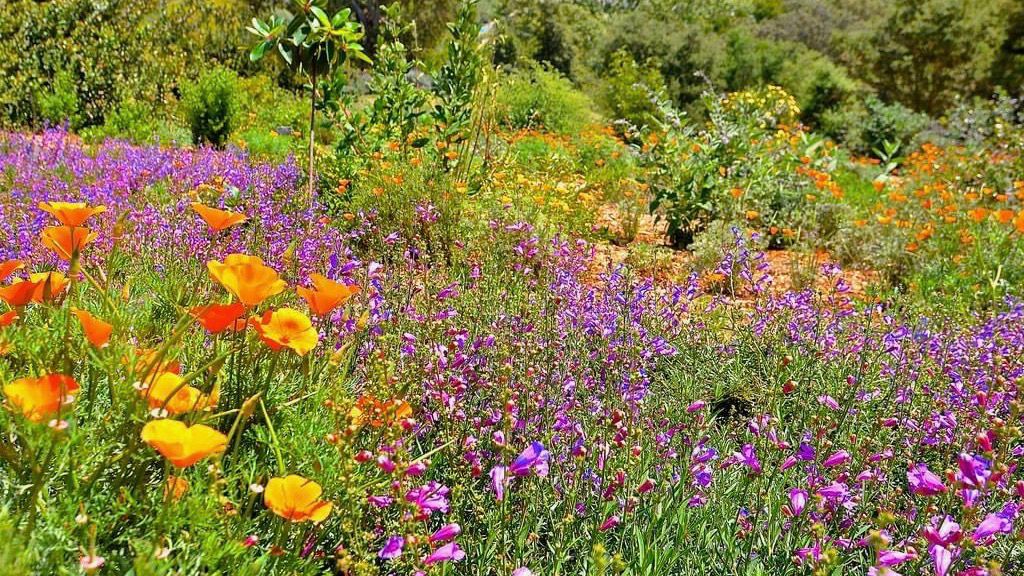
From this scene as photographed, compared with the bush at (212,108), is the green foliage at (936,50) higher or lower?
higher

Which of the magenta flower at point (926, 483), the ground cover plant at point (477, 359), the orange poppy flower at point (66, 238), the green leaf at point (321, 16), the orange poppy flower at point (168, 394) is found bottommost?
the ground cover plant at point (477, 359)

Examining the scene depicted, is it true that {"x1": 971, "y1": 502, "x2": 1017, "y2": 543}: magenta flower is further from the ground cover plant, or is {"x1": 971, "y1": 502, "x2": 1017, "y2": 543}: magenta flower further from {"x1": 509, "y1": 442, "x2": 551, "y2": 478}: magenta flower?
{"x1": 509, "y1": 442, "x2": 551, "y2": 478}: magenta flower

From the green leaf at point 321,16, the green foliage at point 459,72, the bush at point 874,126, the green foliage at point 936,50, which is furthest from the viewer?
the green foliage at point 936,50

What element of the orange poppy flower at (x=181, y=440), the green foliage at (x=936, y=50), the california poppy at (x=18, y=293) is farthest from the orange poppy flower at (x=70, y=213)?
the green foliage at (x=936, y=50)

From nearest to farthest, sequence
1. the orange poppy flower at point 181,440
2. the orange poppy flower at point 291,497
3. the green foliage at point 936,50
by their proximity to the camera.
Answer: the orange poppy flower at point 181,440 → the orange poppy flower at point 291,497 → the green foliage at point 936,50

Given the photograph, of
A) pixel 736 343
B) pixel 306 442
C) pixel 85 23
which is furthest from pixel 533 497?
pixel 85 23

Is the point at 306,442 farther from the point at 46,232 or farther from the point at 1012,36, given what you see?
the point at 1012,36

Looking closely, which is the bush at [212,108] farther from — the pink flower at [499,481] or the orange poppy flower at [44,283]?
the pink flower at [499,481]

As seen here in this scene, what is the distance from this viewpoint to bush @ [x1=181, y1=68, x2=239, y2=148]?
29.2 ft

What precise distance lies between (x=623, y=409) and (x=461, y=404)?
46 centimetres

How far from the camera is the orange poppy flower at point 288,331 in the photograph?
123cm

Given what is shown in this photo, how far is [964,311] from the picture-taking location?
3760 mm

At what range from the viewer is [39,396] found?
100 centimetres

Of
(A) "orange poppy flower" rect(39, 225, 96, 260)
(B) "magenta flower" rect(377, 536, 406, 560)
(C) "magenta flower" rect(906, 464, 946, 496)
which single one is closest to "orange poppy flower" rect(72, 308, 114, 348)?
(A) "orange poppy flower" rect(39, 225, 96, 260)
